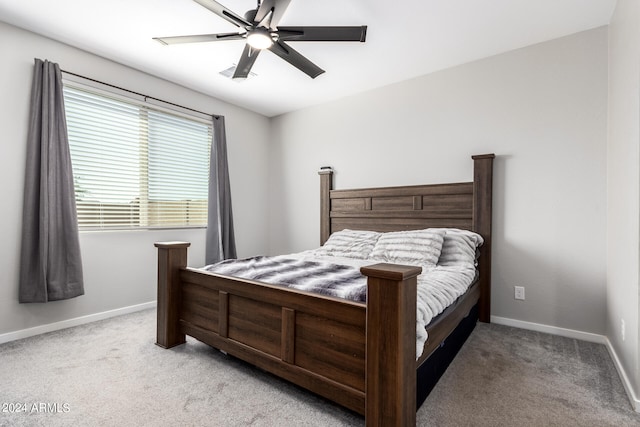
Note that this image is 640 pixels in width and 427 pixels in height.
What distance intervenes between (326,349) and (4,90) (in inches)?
126

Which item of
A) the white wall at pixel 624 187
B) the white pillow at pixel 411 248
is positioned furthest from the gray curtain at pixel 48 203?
the white wall at pixel 624 187

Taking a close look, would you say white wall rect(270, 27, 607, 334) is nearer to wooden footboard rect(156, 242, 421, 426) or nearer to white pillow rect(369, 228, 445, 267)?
white pillow rect(369, 228, 445, 267)

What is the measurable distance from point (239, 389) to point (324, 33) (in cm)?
226

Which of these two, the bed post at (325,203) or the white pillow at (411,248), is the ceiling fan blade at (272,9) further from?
the bed post at (325,203)

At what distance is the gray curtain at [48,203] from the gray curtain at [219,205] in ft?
4.62

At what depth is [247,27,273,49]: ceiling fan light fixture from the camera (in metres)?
2.01

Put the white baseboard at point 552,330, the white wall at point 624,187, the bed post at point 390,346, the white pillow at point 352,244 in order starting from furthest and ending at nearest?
the white pillow at point 352,244 < the white baseboard at point 552,330 < the white wall at point 624,187 < the bed post at point 390,346

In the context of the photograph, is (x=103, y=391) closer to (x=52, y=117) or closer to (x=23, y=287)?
(x=23, y=287)

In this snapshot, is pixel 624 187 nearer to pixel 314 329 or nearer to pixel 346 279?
pixel 346 279

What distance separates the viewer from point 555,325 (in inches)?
106

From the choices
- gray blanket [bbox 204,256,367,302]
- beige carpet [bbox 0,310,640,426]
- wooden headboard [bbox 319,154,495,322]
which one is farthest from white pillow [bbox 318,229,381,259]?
beige carpet [bbox 0,310,640,426]

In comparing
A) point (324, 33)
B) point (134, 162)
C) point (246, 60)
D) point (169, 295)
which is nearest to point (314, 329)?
point (169, 295)

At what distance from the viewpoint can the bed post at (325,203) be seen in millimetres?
4070

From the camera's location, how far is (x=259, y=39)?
207cm
